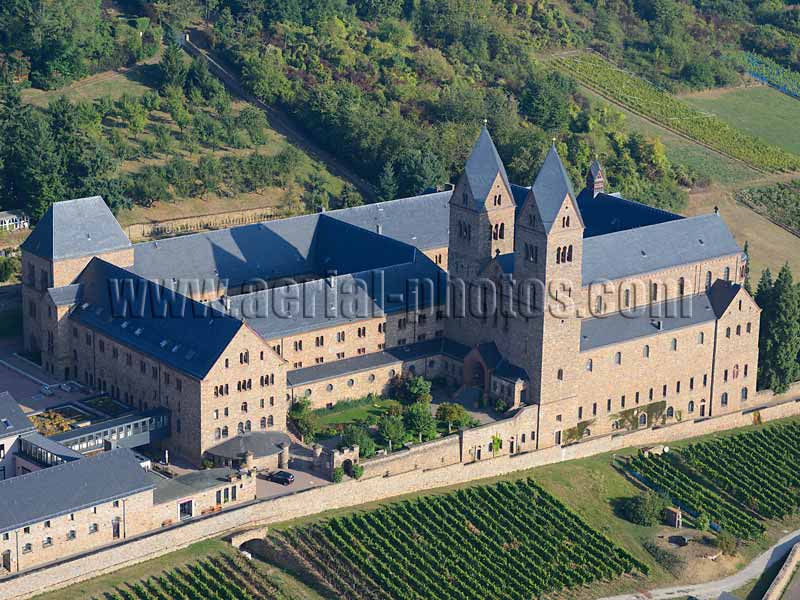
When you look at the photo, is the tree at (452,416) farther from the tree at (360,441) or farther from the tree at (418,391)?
the tree at (360,441)

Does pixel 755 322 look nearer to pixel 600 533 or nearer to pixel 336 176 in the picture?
pixel 600 533

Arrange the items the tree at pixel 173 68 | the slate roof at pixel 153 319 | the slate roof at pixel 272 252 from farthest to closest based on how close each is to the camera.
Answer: the tree at pixel 173 68
the slate roof at pixel 272 252
the slate roof at pixel 153 319

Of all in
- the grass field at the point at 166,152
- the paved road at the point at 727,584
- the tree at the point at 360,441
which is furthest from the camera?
the grass field at the point at 166,152

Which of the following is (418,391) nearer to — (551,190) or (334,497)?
(334,497)

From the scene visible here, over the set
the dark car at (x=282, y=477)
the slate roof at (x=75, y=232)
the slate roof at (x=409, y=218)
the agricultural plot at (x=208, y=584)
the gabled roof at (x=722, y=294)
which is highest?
the slate roof at (x=75, y=232)

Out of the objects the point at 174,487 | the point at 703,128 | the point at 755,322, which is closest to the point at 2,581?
the point at 174,487

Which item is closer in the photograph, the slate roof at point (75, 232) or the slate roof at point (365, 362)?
the slate roof at point (365, 362)

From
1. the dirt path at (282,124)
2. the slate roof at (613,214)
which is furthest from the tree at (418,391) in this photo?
the dirt path at (282,124)

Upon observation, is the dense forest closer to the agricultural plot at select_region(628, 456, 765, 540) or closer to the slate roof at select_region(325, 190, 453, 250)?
the slate roof at select_region(325, 190, 453, 250)
